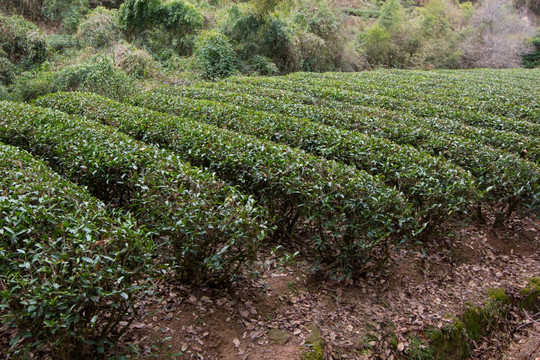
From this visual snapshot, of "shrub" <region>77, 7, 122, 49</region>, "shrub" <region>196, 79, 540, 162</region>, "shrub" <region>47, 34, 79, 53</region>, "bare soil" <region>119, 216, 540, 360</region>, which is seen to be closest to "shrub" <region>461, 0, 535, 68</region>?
"shrub" <region>77, 7, 122, 49</region>

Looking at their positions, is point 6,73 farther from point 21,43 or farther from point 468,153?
point 468,153

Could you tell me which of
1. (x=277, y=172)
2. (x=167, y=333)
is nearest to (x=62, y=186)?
(x=167, y=333)

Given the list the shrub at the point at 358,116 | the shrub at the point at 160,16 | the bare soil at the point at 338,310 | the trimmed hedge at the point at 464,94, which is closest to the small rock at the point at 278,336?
the bare soil at the point at 338,310

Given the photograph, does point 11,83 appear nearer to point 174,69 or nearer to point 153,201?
point 174,69

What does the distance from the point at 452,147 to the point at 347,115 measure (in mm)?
2185

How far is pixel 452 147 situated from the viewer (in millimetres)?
6062

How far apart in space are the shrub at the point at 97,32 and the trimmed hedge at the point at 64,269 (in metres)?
15.4

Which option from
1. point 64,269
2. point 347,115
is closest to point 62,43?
point 347,115

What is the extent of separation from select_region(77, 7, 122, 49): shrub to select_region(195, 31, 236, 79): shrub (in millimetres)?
4080

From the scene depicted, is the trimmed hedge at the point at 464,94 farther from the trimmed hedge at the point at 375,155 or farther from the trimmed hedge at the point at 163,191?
the trimmed hedge at the point at 163,191

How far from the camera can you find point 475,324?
3857mm

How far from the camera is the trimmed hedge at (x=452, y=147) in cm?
503

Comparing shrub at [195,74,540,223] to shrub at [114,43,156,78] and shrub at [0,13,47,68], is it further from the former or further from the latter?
shrub at [0,13,47,68]

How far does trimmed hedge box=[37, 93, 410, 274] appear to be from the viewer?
3695 mm
